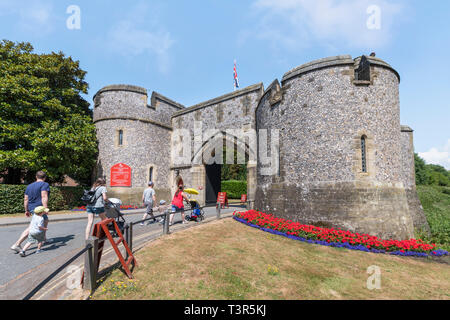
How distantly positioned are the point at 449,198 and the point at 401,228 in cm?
1349

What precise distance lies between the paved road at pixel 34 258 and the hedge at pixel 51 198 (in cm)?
627

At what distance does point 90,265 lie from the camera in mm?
3990

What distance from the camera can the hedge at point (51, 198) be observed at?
1340cm

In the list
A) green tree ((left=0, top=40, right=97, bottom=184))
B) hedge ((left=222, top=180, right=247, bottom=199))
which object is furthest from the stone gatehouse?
hedge ((left=222, top=180, right=247, bottom=199))

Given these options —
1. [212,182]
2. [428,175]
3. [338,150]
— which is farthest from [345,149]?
[428,175]

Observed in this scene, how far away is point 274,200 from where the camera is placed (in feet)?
36.9

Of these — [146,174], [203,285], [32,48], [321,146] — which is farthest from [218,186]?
[32,48]

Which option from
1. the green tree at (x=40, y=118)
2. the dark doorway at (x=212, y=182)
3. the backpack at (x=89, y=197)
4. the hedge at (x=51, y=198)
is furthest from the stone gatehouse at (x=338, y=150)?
the hedge at (x=51, y=198)

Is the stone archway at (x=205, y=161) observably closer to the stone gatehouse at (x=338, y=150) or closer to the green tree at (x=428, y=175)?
the stone gatehouse at (x=338, y=150)

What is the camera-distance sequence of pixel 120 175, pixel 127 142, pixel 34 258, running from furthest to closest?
1. pixel 127 142
2. pixel 120 175
3. pixel 34 258

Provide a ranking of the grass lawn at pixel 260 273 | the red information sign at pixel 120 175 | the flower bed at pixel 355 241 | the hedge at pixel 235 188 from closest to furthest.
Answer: the grass lawn at pixel 260 273 → the flower bed at pixel 355 241 → the red information sign at pixel 120 175 → the hedge at pixel 235 188

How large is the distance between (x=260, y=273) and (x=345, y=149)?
6.54m

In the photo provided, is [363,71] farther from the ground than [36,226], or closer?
farther from the ground

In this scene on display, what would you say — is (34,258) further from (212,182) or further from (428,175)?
(428,175)
